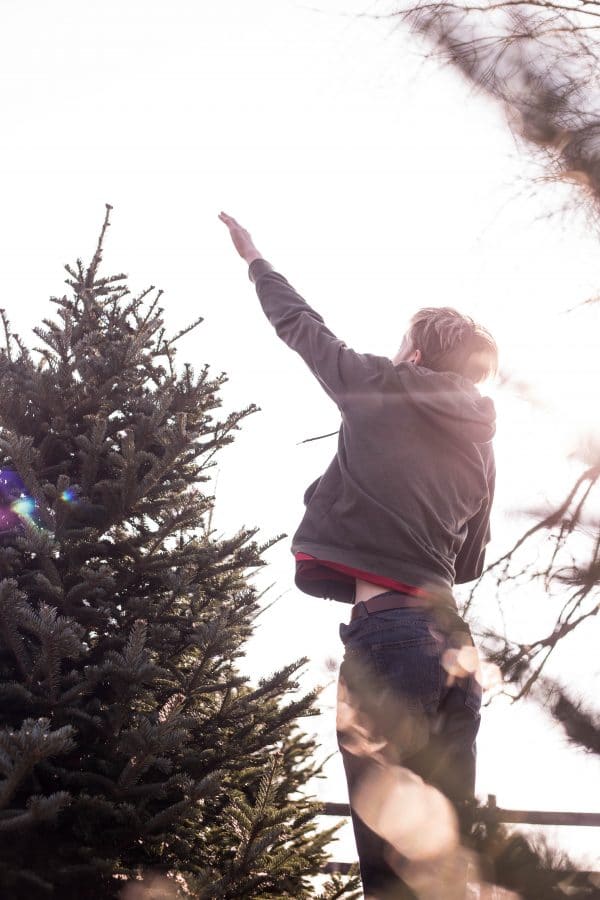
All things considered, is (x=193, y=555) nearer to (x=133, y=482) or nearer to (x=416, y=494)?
(x=133, y=482)

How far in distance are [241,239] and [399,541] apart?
1.20 metres

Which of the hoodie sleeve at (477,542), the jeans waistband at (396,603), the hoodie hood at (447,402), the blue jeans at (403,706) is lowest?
the blue jeans at (403,706)

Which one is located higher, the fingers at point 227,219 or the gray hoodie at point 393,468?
the fingers at point 227,219

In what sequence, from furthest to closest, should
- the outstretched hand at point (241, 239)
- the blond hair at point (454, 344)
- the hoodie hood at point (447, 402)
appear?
the outstretched hand at point (241, 239), the blond hair at point (454, 344), the hoodie hood at point (447, 402)

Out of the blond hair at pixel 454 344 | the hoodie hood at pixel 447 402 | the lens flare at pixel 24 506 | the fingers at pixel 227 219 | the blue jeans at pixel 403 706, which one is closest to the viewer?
the blue jeans at pixel 403 706

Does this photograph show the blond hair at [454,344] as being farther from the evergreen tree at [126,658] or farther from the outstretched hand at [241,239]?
the evergreen tree at [126,658]

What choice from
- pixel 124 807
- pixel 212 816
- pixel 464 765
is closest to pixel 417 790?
pixel 464 765

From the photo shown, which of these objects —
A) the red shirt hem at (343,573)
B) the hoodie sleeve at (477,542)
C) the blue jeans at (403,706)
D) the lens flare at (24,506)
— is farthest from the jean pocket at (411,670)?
the lens flare at (24,506)

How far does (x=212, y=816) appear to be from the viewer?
9.59 feet

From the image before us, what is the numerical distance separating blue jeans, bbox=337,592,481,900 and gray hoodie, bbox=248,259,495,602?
0.13 meters

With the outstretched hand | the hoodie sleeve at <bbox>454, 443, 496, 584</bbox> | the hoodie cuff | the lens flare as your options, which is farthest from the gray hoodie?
the lens flare

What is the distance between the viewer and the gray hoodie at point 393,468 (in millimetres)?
1986

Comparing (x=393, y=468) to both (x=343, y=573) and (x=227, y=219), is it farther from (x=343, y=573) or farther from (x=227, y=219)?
(x=227, y=219)

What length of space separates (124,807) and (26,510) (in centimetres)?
118
